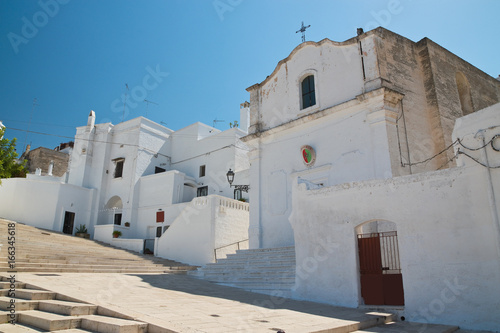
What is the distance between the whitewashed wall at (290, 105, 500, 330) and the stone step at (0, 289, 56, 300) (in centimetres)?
629

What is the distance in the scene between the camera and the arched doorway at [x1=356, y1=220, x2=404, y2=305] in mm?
8805

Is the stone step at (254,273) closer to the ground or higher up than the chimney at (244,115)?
closer to the ground

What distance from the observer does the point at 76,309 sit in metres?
6.45

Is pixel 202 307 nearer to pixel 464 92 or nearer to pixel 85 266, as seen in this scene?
pixel 85 266

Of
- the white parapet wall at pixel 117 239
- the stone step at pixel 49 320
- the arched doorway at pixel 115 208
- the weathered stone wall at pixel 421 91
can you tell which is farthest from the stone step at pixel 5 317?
the arched doorway at pixel 115 208

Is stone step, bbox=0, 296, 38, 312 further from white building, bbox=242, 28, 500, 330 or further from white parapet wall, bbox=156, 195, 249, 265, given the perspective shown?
white parapet wall, bbox=156, 195, 249, 265

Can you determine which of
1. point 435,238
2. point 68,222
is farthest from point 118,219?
point 435,238

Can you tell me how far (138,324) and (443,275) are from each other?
20.2 ft

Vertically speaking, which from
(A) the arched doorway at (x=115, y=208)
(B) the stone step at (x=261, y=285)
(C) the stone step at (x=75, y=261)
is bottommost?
(B) the stone step at (x=261, y=285)

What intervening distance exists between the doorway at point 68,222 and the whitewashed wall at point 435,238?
2263 cm

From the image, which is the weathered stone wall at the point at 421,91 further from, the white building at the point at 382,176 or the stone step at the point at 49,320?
the stone step at the point at 49,320

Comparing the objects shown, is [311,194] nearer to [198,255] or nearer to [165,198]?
[198,255]

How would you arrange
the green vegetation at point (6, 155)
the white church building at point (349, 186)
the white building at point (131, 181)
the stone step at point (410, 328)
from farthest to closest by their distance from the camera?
the white building at point (131, 181), the green vegetation at point (6, 155), the white church building at point (349, 186), the stone step at point (410, 328)

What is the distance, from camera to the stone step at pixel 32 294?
291 inches
